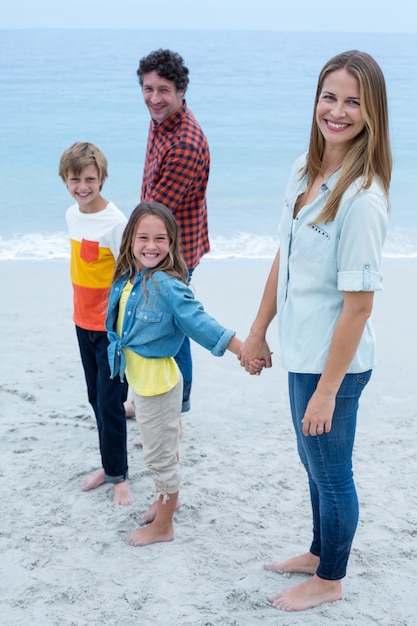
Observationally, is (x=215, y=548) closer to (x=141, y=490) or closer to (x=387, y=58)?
(x=141, y=490)

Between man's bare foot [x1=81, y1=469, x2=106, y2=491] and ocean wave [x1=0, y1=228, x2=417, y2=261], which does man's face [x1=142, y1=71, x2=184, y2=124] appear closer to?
man's bare foot [x1=81, y1=469, x2=106, y2=491]

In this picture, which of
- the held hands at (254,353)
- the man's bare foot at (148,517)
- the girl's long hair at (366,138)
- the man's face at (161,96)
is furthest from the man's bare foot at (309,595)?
the man's face at (161,96)

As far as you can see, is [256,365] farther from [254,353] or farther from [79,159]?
[79,159]

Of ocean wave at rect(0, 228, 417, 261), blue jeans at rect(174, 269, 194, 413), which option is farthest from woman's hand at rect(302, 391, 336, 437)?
ocean wave at rect(0, 228, 417, 261)

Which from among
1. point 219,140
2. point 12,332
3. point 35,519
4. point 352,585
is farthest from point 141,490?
point 219,140

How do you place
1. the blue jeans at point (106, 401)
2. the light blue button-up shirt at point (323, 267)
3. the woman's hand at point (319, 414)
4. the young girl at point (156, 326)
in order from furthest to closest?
1. the blue jeans at point (106, 401)
2. the young girl at point (156, 326)
3. the woman's hand at point (319, 414)
4. the light blue button-up shirt at point (323, 267)

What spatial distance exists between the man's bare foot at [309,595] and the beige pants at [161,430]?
2.01 feet

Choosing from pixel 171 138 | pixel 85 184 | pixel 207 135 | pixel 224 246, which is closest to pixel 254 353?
pixel 85 184

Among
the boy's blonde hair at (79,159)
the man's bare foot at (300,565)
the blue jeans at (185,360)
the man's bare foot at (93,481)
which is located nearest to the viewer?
the man's bare foot at (300,565)

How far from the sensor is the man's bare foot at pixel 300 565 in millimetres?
2908

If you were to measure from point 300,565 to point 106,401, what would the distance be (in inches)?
42.0

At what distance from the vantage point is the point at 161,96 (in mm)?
3588

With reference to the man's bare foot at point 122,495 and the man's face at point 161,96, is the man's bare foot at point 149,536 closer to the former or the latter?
the man's bare foot at point 122,495

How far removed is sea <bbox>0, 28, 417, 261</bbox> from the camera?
974cm
